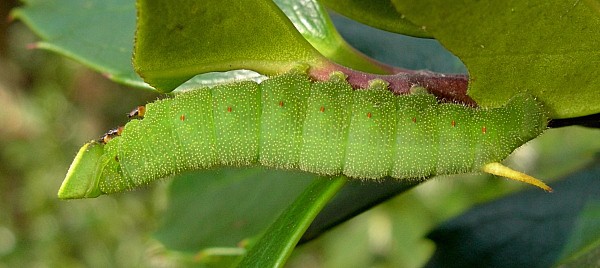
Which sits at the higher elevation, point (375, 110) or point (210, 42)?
point (210, 42)

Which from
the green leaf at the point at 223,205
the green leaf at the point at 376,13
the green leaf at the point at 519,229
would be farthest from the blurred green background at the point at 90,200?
the green leaf at the point at 376,13

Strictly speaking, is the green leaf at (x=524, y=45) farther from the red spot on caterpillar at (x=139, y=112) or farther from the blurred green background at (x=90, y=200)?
the blurred green background at (x=90, y=200)

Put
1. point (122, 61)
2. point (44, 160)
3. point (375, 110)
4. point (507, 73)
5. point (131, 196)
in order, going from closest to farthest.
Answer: point (507, 73) < point (375, 110) < point (122, 61) < point (131, 196) < point (44, 160)

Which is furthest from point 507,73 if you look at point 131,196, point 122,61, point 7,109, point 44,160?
point 7,109

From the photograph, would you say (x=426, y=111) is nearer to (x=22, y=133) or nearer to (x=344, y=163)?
(x=344, y=163)

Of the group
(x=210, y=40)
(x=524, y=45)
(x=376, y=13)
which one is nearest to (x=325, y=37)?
(x=376, y=13)

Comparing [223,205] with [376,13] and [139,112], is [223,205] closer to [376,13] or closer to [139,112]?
[139,112]

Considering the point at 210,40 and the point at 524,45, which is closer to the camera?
the point at 524,45
